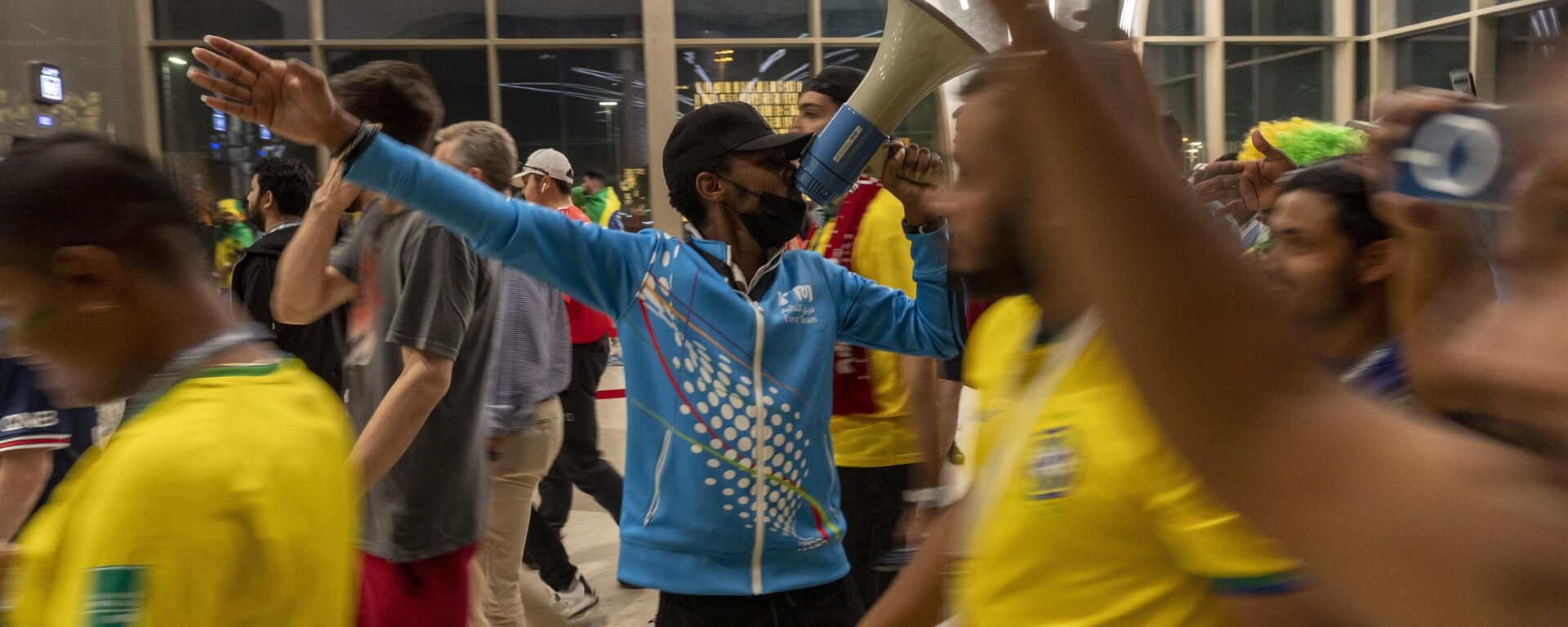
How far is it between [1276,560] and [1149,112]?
0.46 meters

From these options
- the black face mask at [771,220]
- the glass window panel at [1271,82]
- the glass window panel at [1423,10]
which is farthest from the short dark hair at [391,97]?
the glass window panel at [1271,82]

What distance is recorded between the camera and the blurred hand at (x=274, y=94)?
5.95 feet

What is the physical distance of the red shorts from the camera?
8.52ft

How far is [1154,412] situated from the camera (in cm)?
49

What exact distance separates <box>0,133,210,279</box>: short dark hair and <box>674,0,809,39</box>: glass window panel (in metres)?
11.3

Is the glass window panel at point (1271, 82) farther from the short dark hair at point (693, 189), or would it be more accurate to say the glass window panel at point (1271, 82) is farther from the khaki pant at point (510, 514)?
the short dark hair at point (693, 189)

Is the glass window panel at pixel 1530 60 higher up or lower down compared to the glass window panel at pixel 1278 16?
lower down

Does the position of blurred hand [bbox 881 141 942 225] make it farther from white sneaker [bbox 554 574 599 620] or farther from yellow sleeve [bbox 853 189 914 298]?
white sneaker [bbox 554 574 599 620]

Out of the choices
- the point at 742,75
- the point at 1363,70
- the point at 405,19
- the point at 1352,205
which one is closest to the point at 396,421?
the point at 1352,205

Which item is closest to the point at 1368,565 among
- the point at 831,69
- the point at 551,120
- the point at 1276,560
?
the point at 1276,560

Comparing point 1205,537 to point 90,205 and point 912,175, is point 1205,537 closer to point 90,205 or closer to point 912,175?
point 90,205

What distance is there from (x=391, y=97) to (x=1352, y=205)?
206 cm

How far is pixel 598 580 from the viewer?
16.2 ft

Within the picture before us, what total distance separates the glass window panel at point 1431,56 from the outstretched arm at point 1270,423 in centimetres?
1212
